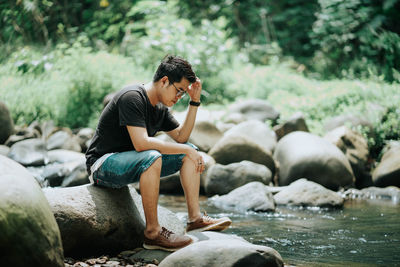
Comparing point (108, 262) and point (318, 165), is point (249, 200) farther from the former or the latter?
point (108, 262)

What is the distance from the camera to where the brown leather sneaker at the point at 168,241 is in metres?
3.62

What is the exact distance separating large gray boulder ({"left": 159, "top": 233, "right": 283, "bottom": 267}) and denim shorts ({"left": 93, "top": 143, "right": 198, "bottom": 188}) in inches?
29.5

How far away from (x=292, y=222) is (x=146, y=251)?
238cm

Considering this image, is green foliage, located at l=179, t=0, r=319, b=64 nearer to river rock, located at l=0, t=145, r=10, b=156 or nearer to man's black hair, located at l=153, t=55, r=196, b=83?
river rock, located at l=0, t=145, r=10, b=156

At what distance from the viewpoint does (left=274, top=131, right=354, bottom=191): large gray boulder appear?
7.60 meters

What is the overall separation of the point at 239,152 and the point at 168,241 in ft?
14.8

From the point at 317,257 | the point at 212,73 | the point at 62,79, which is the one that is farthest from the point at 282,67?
the point at 317,257

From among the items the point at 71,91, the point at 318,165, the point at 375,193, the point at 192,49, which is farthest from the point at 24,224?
the point at 192,49

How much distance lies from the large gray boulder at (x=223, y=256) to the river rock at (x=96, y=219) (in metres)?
0.85

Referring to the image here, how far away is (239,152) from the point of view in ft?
26.3

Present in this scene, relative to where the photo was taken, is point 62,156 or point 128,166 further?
point 62,156

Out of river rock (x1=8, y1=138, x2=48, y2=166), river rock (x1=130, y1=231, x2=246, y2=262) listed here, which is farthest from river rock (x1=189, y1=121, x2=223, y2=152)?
river rock (x1=130, y1=231, x2=246, y2=262)

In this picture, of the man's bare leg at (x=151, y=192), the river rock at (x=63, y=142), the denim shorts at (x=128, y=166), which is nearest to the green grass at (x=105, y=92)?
the river rock at (x=63, y=142)

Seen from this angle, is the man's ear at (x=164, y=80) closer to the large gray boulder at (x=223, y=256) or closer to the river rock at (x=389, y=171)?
the large gray boulder at (x=223, y=256)
